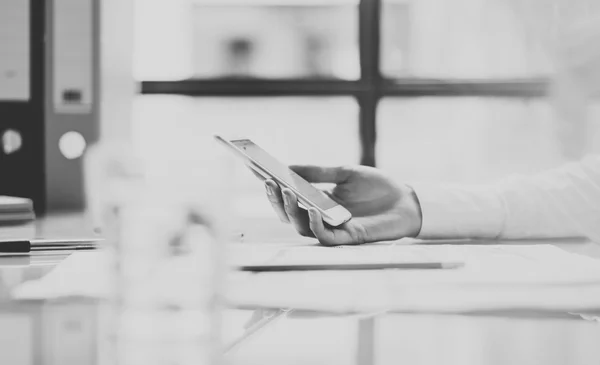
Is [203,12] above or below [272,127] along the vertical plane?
above

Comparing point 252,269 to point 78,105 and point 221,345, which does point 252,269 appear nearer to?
point 221,345

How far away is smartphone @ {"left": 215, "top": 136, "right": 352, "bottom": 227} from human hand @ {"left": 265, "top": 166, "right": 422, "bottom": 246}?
13 mm

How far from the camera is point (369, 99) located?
1746 mm

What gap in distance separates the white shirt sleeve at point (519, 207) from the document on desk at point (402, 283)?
205 millimetres

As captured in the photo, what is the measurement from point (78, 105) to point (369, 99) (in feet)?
2.48

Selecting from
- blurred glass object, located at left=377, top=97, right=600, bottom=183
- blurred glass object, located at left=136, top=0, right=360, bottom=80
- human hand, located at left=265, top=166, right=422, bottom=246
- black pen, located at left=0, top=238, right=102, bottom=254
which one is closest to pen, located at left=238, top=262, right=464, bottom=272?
human hand, located at left=265, top=166, right=422, bottom=246

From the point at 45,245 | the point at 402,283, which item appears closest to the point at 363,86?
the point at 45,245

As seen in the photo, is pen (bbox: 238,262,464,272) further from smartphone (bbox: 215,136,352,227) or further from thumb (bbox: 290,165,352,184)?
thumb (bbox: 290,165,352,184)

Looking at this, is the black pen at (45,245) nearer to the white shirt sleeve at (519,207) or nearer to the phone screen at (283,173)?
the phone screen at (283,173)

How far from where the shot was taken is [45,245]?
0.83 m

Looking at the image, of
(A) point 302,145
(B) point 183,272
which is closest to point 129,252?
(B) point 183,272

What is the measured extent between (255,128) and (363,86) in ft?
30.8

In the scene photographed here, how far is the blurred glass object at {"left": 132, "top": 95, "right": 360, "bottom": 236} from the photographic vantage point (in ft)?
5.55

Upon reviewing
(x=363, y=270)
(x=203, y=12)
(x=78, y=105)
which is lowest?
(x=363, y=270)
